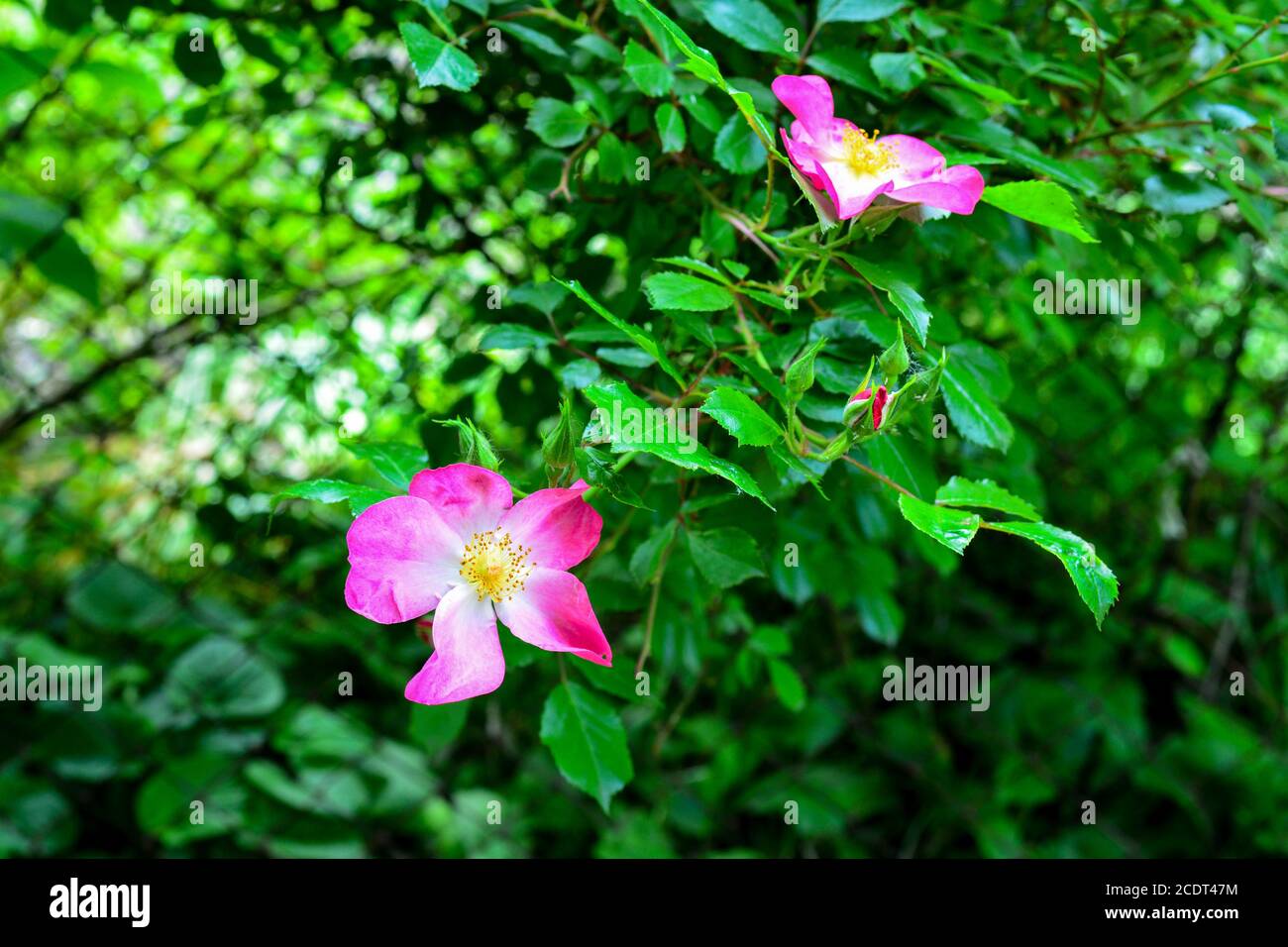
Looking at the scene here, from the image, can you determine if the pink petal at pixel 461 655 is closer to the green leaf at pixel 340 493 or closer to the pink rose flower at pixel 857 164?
the green leaf at pixel 340 493

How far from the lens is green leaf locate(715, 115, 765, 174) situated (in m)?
0.55

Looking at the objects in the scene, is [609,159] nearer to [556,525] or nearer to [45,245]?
[556,525]

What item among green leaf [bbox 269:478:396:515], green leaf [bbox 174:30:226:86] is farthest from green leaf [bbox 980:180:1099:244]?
green leaf [bbox 174:30:226:86]

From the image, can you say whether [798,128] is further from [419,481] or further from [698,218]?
[419,481]

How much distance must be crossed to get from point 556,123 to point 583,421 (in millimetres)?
255

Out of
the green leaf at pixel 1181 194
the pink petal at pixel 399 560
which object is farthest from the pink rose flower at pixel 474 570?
the green leaf at pixel 1181 194

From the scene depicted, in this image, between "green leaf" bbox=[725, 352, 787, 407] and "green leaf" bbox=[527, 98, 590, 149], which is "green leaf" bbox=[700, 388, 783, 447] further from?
"green leaf" bbox=[527, 98, 590, 149]

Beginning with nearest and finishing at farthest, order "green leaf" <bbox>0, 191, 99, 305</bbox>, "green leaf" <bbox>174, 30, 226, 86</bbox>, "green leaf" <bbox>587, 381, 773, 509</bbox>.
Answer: "green leaf" <bbox>587, 381, 773, 509</bbox> → "green leaf" <bbox>174, 30, 226, 86</bbox> → "green leaf" <bbox>0, 191, 99, 305</bbox>

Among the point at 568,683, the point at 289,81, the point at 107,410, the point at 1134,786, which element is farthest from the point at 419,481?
the point at 1134,786

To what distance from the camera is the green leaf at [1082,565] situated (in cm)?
42

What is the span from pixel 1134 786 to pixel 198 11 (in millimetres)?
1351

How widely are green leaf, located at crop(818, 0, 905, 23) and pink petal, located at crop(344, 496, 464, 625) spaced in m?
0.37

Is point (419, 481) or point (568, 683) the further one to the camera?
point (568, 683)

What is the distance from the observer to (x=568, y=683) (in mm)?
587
